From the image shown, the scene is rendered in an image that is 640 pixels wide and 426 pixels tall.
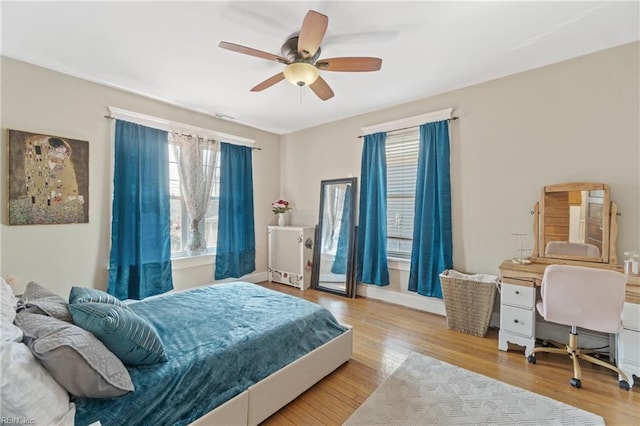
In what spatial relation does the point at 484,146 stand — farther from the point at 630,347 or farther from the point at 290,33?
the point at 290,33

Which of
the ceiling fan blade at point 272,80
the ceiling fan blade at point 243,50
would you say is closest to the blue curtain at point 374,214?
the ceiling fan blade at point 272,80

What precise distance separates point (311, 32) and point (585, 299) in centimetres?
280

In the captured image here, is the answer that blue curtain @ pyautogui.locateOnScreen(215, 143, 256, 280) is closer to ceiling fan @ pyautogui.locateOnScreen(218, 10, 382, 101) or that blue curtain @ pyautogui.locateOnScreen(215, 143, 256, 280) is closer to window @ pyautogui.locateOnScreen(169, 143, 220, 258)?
window @ pyautogui.locateOnScreen(169, 143, 220, 258)

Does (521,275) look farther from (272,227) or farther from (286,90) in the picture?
(272,227)

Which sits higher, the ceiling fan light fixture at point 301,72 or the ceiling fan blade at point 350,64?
the ceiling fan blade at point 350,64

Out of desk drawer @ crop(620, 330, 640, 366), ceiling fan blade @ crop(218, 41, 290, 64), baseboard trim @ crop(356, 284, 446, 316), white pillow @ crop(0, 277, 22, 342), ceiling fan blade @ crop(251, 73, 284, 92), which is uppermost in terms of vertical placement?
ceiling fan blade @ crop(251, 73, 284, 92)

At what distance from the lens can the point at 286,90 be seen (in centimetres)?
334

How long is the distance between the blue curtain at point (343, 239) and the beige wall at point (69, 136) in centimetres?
278

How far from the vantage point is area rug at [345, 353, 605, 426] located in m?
1.72

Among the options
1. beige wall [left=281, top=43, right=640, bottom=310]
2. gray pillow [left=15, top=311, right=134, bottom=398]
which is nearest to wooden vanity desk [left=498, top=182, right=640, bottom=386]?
beige wall [left=281, top=43, right=640, bottom=310]

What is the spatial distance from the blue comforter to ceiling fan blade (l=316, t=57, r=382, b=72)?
2.00 m

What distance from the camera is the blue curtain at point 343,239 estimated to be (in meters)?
4.23

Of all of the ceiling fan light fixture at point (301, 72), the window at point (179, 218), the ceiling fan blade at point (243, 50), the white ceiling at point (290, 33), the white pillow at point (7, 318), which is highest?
the white ceiling at point (290, 33)

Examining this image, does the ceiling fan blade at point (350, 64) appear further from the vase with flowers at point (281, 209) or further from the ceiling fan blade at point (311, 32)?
the vase with flowers at point (281, 209)
